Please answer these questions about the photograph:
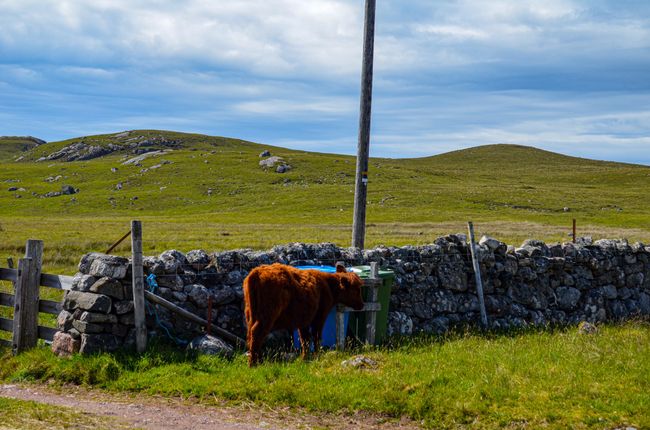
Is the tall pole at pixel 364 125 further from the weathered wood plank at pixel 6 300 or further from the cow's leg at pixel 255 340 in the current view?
the weathered wood plank at pixel 6 300

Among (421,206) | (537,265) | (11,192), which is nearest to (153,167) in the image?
(11,192)

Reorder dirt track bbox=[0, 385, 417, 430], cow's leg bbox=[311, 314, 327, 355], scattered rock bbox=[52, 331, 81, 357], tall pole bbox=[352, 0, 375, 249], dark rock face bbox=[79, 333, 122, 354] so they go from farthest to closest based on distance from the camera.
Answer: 1. tall pole bbox=[352, 0, 375, 249]
2. cow's leg bbox=[311, 314, 327, 355]
3. scattered rock bbox=[52, 331, 81, 357]
4. dark rock face bbox=[79, 333, 122, 354]
5. dirt track bbox=[0, 385, 417, 430]

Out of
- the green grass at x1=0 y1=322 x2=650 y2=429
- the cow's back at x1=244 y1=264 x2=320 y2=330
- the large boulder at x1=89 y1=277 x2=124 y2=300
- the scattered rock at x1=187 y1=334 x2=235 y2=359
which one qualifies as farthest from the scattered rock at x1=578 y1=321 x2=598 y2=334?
the large boulder at x1=89 y1=277 x2=124 y2=300

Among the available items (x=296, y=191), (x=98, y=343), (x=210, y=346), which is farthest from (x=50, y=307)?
(x=296, y=191)

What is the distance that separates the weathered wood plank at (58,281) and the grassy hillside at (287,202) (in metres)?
20.4

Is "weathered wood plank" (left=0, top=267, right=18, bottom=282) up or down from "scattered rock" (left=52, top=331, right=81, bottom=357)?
up

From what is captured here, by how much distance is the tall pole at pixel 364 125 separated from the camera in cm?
1379

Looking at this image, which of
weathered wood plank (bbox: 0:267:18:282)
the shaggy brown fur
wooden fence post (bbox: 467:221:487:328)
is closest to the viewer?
the shaggy brown fur

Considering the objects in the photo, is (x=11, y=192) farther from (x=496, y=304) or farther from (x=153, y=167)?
(x=496, y=304)

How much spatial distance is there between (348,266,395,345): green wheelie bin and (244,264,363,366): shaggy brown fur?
69cm

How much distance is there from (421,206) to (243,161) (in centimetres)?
5525

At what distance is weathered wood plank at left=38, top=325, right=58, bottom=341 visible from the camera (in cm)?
1053

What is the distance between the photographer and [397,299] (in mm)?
12797

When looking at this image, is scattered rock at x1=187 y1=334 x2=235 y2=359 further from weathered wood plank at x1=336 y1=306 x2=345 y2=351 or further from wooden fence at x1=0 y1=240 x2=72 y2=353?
wooden fence at x1=0 y1=240 x2=72 y2=353
